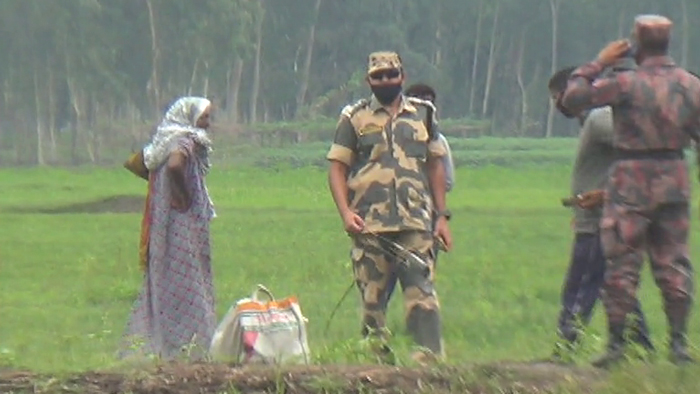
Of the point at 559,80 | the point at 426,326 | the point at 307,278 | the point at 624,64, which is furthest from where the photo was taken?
the point at 307,278

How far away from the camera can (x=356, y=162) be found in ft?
25.8

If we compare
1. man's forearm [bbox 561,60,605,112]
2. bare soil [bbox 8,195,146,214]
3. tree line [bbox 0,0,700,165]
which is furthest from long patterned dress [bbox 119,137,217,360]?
tree line [bbox 0,0,700,165]

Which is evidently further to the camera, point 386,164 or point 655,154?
point 386,164

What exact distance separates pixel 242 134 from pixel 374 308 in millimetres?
57416

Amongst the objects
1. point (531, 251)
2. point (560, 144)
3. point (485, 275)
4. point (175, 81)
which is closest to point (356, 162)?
point (485, 275)

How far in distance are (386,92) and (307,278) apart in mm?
8432

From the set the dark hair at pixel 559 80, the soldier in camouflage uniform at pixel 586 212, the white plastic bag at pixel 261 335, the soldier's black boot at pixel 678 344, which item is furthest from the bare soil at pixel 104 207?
the soldier's black boot at pixel 678 344

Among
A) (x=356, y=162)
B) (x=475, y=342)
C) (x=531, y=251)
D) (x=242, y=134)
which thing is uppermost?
(x=356, y=162)

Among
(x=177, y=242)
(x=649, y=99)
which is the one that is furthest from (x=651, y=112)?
(x=177, y=242)

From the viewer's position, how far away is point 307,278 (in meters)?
16.1

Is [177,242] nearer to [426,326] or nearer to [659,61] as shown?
[426,326]

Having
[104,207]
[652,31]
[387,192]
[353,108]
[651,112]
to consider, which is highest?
[652,31]

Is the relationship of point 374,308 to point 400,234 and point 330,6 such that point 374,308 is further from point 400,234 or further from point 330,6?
point 330,6

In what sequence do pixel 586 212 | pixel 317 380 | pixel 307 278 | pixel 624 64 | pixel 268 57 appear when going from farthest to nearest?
pixel 268 57
pixel 307 278
pixel 586 212
pixel 624 64
pixel 317 380
